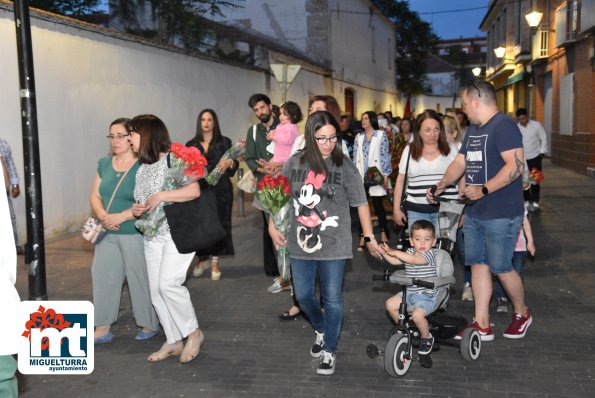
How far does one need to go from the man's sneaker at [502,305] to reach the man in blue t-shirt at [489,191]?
867 millimetres

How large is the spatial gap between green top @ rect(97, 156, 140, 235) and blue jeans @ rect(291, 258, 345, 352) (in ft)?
5.13

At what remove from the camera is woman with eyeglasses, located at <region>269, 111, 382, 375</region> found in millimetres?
4930

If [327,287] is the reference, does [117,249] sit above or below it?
above

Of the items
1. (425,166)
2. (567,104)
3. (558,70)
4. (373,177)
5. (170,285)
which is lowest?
(170,285)

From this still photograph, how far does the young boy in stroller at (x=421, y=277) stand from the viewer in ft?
16.7

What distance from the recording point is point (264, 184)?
17.3 ft

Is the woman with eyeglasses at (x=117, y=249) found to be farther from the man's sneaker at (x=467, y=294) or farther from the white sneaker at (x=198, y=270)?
the man's sneaker at (x=467, y=294)

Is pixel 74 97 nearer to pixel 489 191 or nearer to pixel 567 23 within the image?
pixel 489 191

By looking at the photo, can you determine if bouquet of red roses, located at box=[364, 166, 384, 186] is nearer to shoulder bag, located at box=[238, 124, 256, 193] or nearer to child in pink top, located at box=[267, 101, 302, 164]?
shoulder bag, located at box=[238, 124, 256, 193]

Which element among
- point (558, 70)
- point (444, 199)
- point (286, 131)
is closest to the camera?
point (444, 199)

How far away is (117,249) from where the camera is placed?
5.92 metres

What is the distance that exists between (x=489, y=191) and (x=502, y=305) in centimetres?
176

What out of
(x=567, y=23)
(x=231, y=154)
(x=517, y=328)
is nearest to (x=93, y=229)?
(x=231, y=154)

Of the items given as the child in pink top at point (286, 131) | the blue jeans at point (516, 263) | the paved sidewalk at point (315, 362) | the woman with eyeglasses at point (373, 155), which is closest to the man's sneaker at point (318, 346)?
the paved sidewalk at point (315, 362)
